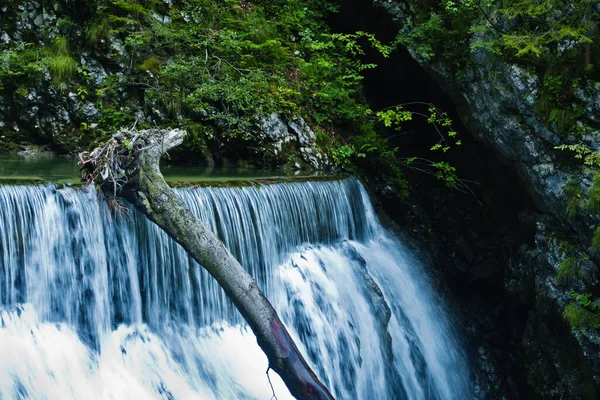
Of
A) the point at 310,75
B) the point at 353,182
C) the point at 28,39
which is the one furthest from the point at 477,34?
the point at 28,39

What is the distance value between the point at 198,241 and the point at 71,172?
3.31 metres

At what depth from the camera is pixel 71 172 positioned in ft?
26.5

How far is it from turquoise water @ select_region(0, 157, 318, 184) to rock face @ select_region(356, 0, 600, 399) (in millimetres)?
3049

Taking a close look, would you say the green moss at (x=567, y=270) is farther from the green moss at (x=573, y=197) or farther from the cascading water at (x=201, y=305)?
the cascading water at (x=201, y=305)

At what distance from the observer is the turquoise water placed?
7.57 metres

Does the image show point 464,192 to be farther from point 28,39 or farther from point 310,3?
point 28,39

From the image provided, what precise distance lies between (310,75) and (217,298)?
5.71 meters

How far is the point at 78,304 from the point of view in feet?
19.8

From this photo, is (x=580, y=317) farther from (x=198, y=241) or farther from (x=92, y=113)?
(x=92, y=113)

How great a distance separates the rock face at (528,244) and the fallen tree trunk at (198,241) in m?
4.22

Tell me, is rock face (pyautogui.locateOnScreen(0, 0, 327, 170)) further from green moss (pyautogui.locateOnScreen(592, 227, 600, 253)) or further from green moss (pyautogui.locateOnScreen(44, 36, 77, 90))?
green moss (pyautogui.locateOnScreen(592, 227, 600, 253))

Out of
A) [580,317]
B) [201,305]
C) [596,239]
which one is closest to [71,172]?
[201,305]

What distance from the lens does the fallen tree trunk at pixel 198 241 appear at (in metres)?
5.48

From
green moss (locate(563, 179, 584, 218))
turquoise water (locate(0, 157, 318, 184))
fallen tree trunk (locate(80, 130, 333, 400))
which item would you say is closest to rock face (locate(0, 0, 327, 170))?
turquoise water (locate(0, 157, 318, 184))
